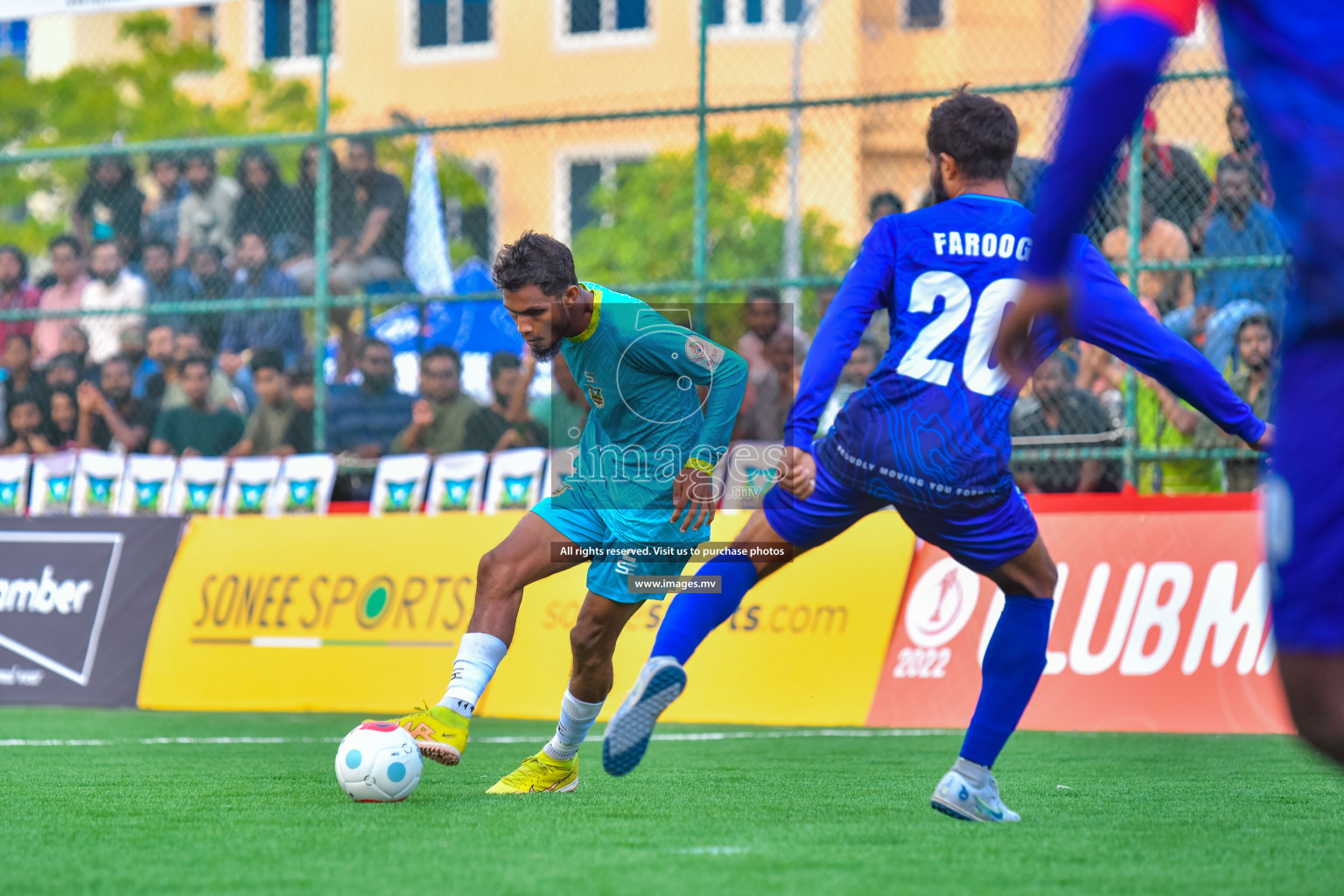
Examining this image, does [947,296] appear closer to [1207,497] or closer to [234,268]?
[1207,497]

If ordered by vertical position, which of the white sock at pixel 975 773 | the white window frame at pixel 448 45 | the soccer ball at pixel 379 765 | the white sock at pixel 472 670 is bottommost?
the soccer ball at pixel 379 765

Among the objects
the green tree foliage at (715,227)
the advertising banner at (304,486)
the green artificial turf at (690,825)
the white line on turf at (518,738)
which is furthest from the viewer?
the green tree foliage at (715,227)

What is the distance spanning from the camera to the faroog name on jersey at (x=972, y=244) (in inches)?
209

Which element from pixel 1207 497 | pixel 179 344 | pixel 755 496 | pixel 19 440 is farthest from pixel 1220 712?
pixel 19 440

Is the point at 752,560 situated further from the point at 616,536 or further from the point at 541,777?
the point at 541,777

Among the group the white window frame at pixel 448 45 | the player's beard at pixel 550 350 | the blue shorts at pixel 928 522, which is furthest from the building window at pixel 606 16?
the blue shorts at pixel 928 522

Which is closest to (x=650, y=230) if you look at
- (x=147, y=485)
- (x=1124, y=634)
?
(x=147, y=485)

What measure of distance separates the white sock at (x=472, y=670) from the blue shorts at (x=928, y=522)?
3.91 ft

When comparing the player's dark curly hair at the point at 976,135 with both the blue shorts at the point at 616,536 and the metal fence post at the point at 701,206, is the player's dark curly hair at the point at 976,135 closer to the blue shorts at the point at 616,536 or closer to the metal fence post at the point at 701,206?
the blue shorts at the point at 616,536

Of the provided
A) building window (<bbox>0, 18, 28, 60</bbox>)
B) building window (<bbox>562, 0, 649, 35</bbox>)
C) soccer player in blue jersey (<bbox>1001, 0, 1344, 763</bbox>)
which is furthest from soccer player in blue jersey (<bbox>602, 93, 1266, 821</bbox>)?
building window (<bbox>0, 18, 28, 60</bbox>)

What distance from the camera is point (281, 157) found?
1483cm

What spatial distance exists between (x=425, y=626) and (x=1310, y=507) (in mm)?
7638

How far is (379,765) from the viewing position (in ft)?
19.1

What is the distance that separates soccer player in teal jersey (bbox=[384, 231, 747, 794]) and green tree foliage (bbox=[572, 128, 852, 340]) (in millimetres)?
4944
